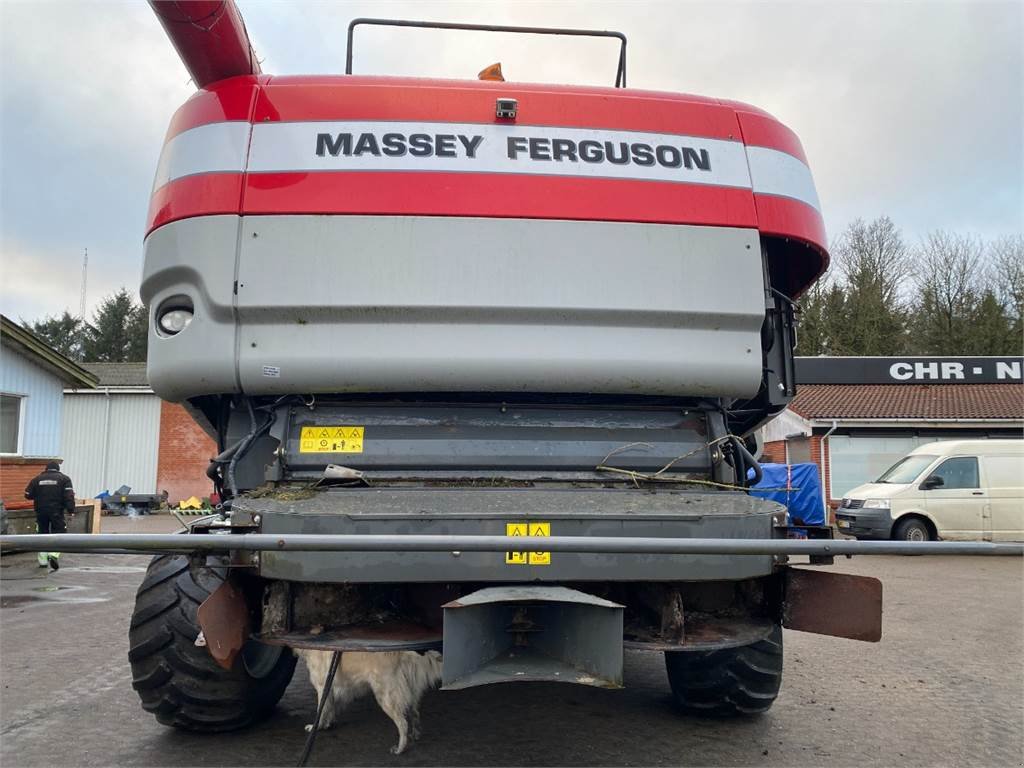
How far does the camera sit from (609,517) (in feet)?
9.42

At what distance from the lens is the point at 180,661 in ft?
11.5

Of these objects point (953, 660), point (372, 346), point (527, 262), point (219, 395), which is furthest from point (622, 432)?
point (953, 660)

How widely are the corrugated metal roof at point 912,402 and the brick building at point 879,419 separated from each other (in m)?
0.03

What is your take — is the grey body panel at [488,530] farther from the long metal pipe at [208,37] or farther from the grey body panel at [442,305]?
the long metal pipe at [208,37]

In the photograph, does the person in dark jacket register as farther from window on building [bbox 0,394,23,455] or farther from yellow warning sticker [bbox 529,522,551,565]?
yellow warning sticker [bbox 529,522,551,565]

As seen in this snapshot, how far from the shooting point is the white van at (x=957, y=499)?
1471 centimetres

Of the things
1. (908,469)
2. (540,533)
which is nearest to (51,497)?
(540,533)

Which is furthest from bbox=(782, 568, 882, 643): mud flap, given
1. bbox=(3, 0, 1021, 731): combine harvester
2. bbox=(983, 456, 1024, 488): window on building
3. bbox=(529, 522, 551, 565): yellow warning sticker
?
bbox=(983, 456, 1024, 488): window on building

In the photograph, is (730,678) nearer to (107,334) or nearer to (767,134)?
(767,134)

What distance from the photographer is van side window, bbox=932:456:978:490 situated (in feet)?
49.1

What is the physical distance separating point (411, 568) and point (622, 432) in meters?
1.14

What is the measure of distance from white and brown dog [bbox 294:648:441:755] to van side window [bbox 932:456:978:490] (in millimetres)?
14154

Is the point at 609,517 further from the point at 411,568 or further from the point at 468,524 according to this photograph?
the point at 411,568

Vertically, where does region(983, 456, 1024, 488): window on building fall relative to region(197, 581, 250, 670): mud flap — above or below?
above
